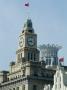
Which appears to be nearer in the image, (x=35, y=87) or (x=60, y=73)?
(x=60, y=73)

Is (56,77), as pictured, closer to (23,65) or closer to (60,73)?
(60,73)

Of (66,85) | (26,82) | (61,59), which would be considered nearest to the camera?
(66,85)

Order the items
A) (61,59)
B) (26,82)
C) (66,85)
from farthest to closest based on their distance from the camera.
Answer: (26,82) → (61,59) → (66,85)

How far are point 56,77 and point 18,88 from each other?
51690 millimetres

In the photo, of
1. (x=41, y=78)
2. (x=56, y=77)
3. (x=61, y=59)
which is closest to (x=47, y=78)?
(x=41, y=78)

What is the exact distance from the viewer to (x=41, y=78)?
196m

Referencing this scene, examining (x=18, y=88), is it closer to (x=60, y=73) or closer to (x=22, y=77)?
(x=22, y=77)

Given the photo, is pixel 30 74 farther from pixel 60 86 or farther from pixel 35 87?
pixel 60 86

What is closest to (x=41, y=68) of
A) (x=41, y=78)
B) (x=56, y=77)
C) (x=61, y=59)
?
(x=41, y=78)

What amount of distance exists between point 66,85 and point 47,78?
52.9 m

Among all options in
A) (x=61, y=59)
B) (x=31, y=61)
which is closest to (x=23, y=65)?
(x=31, y=61)

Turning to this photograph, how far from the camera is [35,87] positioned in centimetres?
19575

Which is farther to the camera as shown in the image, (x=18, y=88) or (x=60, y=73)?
(x=18, y=88)

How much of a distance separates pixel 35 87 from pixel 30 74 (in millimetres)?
5249
